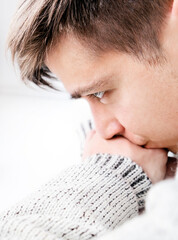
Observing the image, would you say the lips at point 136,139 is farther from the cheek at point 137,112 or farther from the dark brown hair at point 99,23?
the dark brown hair at point 99,23

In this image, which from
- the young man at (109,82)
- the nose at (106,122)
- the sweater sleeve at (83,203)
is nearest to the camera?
the sweater sleeve at (83,203)

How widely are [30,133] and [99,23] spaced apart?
926 mm

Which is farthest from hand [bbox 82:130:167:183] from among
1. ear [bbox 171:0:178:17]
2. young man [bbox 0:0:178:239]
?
ear [bbox 171:0:178:17]

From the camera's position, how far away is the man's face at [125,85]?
2.55 feet

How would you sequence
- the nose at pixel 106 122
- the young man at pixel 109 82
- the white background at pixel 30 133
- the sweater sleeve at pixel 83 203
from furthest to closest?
the white background at pixel 30 133 < the nose at pixel 106 122 < the young man at pixel 109 82 < the sweater sleeve at pixel 83 203

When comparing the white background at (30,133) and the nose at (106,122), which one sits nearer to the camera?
the nose at (106,122)

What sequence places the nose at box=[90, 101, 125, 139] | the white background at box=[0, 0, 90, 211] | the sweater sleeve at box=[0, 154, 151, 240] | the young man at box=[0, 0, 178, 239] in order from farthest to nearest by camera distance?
the white background at box=[0, 0, 90, 211], the nose at box=[90, 101, 125, 139], the young man at box=[0, 0, 178, 239], the sweater sleeve at box=[0, 154, 151, 240]

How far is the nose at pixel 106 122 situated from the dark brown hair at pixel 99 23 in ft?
0.43

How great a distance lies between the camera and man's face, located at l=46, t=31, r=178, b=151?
777 millimetres

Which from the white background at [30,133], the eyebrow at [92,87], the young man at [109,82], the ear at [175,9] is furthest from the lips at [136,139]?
the white background at [30,133]

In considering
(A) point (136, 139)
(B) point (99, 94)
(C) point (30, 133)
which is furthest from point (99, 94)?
(C) point (30, 133)

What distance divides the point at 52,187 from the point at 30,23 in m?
0.28

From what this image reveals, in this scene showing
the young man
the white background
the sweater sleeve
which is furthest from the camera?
the white background

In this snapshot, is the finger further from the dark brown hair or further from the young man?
the dark brown hair
